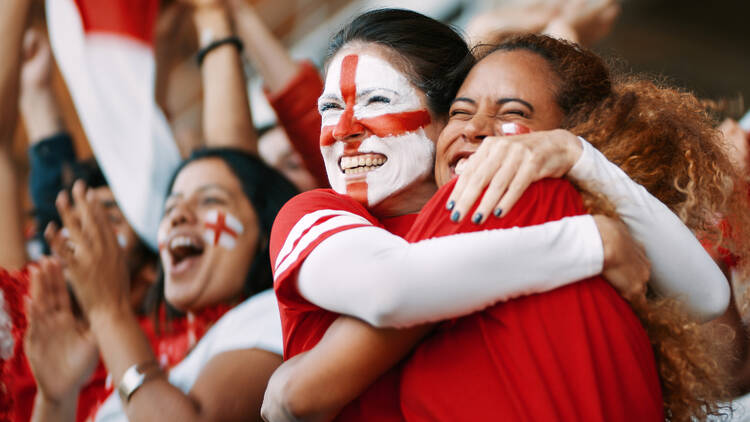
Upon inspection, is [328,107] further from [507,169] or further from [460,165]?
[507,169]

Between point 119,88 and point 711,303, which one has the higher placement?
point 711,303

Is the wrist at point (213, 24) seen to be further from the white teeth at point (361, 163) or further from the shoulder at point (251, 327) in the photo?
the white teeth at point (361, 163)

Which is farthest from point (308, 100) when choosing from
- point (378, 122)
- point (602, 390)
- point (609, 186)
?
point (602, 390)

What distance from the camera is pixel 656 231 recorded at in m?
1.14

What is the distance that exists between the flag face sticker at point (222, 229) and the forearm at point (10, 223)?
2.30ft

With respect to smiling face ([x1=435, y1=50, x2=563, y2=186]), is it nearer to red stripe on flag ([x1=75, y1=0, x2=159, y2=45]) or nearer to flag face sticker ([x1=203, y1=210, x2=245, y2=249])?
flag face sticker ([x1=203, y1=210, x2=245, y2=249])

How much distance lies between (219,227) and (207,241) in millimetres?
49

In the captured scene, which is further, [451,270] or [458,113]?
[458,113]

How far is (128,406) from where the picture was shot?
174 cm

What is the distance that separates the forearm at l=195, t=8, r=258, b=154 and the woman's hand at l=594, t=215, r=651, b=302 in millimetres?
1526

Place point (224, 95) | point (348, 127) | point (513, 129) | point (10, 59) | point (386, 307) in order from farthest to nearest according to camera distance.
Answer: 1. point (10, 59)
2. point (224, 95)
3. point (348, 127)
4. point (513, 129)
5. point (386, 307)

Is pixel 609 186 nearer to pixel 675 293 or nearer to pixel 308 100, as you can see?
pixel 675 293

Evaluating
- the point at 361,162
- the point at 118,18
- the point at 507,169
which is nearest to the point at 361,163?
the point at 361,162

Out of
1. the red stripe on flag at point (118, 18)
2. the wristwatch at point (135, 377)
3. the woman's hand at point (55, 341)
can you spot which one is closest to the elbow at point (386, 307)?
the wristwatch at point (135, 377)
